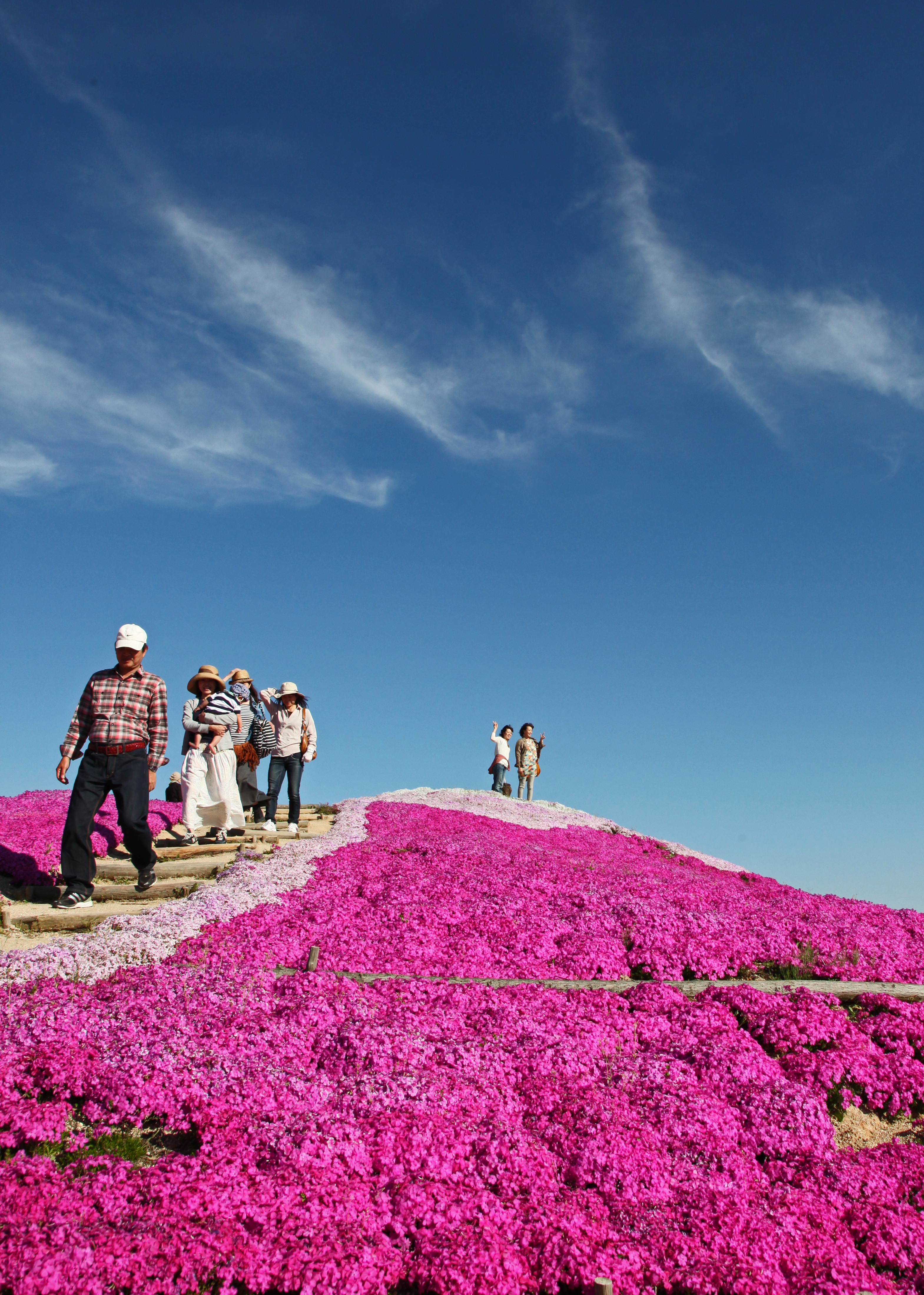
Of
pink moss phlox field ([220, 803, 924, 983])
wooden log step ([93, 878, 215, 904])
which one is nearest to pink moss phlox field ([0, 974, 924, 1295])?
pink moss phlox field ([220, 803, 924, 983])

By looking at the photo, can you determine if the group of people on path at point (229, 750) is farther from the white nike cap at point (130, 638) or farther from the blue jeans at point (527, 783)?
the blue jeans at point (527, 783)

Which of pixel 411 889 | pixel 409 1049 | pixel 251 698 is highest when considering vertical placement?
pixel 251 698

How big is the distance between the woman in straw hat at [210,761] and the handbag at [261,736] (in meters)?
2.45

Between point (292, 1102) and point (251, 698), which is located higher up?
point (251, 698)

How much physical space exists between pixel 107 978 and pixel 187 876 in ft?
16.6

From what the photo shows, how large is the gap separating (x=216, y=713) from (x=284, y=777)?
2.68 meters

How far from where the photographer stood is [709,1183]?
5465mm

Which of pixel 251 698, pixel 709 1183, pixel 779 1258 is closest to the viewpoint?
pixel 779 1258

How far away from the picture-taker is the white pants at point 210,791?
14.3 m

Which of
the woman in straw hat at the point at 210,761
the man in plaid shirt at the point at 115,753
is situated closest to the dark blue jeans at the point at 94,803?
the man in plaid shirt at the point at 115,753

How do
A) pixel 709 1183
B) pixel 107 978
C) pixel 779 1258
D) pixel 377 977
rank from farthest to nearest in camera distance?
pixel 377 977, pixel 107 978, pixel 709 1183, pixel 779 1258

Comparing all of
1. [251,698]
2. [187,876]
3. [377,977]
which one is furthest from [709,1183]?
[251,698]

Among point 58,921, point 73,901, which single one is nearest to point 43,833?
point 73,901

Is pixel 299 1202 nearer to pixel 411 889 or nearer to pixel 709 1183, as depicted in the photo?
pixel 709 1183
